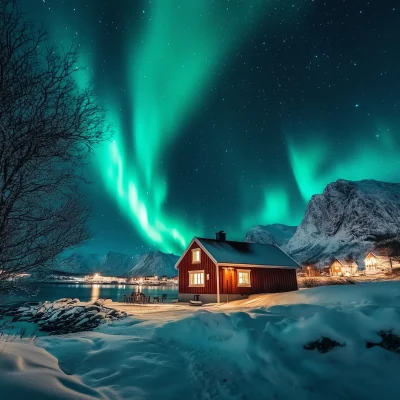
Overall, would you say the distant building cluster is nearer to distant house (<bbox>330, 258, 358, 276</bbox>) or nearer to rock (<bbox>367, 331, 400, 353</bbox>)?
distant house (<bbox>330, 258, 358, 276</bbox>)

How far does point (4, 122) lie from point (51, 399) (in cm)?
411

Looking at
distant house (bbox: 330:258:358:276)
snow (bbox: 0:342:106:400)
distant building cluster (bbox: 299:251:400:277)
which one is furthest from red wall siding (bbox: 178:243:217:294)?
distant house (bbox: 330:258:358:276)

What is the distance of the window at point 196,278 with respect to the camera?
2630cm

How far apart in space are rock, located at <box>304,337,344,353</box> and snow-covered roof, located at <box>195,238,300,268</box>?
56.9 feet

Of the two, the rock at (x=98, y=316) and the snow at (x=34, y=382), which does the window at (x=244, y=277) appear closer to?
the rock at (x=98, y=316)

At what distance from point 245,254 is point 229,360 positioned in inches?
857

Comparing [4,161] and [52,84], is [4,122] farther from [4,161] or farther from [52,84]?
[52,84]

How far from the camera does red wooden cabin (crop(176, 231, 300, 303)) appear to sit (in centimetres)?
2475

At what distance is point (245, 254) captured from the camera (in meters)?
28.1

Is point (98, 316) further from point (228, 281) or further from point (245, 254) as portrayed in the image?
point (245, 254)

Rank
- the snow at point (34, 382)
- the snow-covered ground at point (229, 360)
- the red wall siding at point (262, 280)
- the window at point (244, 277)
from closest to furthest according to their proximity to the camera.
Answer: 1. the snow at point (34, 382)
2. the snow-covered ground at point (229, 360)
3. the red wall siding at point (262, 280)
4. the window at point (244, 277)

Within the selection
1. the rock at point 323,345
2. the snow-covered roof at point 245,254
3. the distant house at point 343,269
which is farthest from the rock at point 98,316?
the distant house at point 343,269

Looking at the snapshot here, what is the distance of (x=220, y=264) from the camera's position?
24625 millimetres

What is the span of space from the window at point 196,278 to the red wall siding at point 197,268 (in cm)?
32
